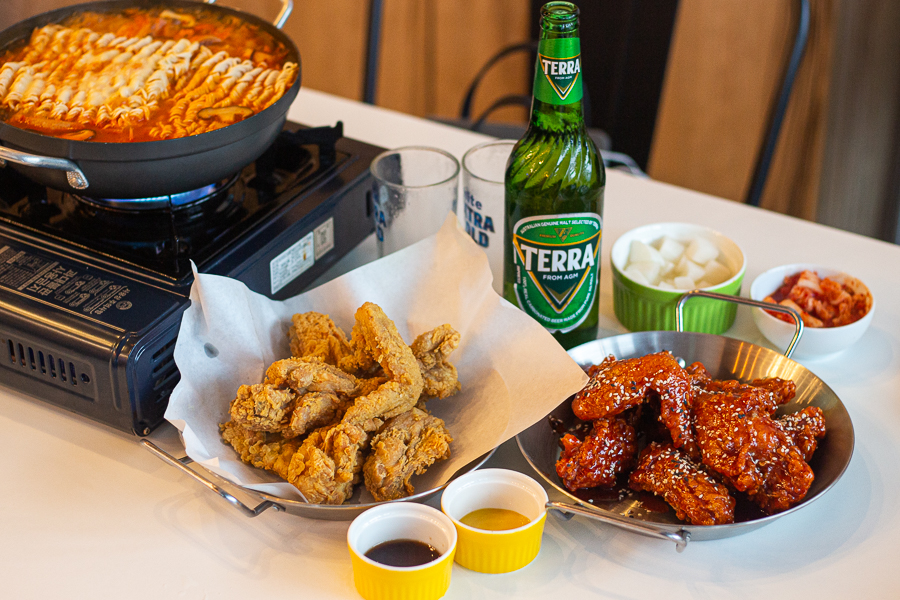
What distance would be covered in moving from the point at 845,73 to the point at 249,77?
1938 millimetres

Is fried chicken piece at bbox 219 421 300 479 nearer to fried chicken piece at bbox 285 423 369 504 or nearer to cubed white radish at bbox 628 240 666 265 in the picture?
fried chicken piece at bbox 285 423 369 504

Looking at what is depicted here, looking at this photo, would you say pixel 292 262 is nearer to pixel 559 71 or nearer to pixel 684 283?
pixel 559 71

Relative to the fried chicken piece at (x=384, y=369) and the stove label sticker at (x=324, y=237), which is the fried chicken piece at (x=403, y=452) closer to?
the fried chicken piece at (x=384, y=369)

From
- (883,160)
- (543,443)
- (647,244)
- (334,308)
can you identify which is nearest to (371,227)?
(334,308)

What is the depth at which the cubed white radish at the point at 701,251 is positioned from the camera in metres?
1.27

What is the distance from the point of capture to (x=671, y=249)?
4.27 feet

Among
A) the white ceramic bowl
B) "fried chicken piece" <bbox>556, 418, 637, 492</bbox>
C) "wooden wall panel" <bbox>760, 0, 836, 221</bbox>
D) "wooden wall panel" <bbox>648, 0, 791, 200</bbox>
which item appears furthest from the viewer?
"wooden wall panel" <bbox>648, 0, 791, 200</bbox>

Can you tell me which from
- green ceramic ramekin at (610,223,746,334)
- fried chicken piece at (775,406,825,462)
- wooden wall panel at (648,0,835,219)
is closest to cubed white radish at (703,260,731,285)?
green ceramic ramekin at (610,223,746,334)

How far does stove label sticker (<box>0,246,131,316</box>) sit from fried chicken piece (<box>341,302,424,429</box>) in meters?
0.30

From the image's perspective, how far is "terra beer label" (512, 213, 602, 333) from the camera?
107 centimetres

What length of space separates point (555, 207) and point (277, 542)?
0.57 m

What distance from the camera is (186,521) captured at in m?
0.98

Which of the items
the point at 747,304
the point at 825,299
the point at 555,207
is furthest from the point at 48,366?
the point at 825,299

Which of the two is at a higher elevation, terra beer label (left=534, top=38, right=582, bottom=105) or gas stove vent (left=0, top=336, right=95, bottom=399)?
terra beer label (left=534, top=38, right=582, bottom=105)
